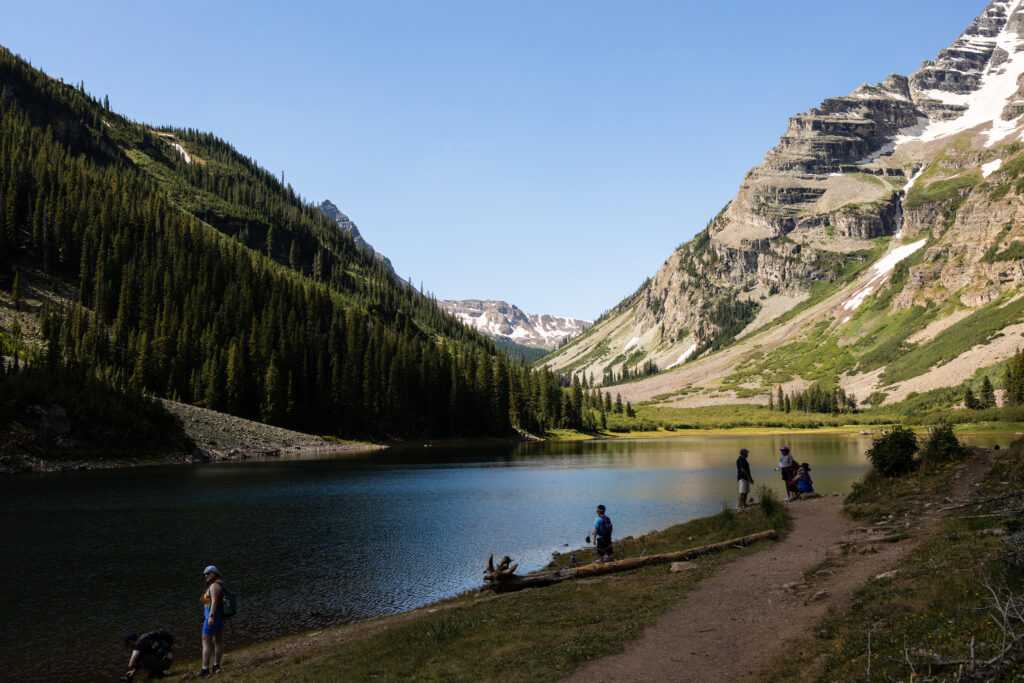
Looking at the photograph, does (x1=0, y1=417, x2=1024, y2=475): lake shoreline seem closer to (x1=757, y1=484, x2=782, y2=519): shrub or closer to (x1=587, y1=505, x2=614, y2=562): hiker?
(x1=757, y1=484, x2=782, y2=519): shrub

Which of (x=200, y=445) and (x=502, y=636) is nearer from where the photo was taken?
(x=502, y=636)

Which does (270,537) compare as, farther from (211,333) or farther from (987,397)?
(987,397)

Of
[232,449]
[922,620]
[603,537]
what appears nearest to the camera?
[922,620]

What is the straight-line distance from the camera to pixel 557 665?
16.0 m

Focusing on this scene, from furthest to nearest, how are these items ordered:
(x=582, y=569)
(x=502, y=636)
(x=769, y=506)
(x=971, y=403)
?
1. (x=971, y=403)
2. (x=769, y=506)
3. (x=582, y=569)
4. (x=502, y=636)

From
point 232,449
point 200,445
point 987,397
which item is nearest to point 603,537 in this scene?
point 200,445

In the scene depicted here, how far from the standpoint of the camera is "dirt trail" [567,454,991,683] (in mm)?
14633

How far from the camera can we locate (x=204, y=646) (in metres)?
20.9

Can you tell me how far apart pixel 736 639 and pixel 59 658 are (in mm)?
23711

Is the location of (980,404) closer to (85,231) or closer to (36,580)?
(36,580)

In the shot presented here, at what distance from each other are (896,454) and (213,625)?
35591mm

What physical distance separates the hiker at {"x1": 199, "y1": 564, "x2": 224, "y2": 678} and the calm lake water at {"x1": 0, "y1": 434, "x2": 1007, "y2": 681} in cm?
365

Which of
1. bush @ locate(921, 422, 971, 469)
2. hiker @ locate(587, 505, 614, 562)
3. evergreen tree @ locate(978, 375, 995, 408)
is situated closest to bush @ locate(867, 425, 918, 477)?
bush @ locate(921, 422, 971, 469)

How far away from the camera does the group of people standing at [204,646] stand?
68.8 feet
